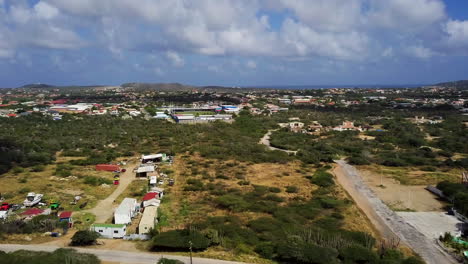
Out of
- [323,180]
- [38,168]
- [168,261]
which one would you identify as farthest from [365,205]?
[38,168]

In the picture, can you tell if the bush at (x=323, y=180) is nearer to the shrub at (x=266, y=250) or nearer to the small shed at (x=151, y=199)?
the shrub at (x=266, y=250)

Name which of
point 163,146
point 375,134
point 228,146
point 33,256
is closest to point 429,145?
point 375,134

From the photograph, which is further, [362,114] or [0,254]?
[362,114]

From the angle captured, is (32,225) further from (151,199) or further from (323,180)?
(323,180)

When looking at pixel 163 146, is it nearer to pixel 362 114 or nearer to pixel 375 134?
pixel 375 134

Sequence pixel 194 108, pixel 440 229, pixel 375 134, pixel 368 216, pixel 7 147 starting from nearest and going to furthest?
1. pixel 440 229
2. pixel 368 216
3. pixel 7 147
4. pixel 375 134
5. pixel 194 108

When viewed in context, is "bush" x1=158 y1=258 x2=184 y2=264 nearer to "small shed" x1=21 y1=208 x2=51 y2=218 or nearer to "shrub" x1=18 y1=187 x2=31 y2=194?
"small shed" x1=21 y1=208 x2=51 y2=218

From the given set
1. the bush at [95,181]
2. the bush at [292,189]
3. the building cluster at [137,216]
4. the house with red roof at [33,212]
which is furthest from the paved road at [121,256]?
the bush at [292,189]
